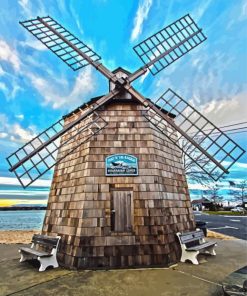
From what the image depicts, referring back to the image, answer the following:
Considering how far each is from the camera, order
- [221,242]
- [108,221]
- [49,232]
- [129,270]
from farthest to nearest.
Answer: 1. [221,242]
2. [49,232]
3. [108,221]
4. [129,270]

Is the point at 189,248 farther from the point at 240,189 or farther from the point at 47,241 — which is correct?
the point at 240,189

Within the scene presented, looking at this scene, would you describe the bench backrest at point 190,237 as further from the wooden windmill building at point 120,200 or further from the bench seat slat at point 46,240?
the bench seat slat at point 46,240

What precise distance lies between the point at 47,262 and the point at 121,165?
3.39m

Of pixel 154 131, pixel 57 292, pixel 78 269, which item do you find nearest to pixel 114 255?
pixel 78 269

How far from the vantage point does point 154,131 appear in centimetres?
815

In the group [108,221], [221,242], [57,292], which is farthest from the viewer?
[221,242]

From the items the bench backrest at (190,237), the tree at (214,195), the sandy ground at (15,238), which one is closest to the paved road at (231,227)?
the bench backrest at (190,237)

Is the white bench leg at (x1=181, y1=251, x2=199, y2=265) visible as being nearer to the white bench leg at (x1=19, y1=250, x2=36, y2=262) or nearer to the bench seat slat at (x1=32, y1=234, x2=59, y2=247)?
the bench seat slat at (x1=32, y1=234, x2=59, y2=247)

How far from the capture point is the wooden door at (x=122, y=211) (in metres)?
7.05

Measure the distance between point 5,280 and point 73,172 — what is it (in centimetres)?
342


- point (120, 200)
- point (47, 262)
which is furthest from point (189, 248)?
point (47, 262)

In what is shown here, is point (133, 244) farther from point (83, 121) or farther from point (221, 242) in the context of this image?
point (221, 242)

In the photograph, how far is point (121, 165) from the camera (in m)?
7.41

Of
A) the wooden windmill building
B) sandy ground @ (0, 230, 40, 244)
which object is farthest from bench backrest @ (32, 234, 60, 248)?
sandy ground @ (0, 230, 40, 244)
